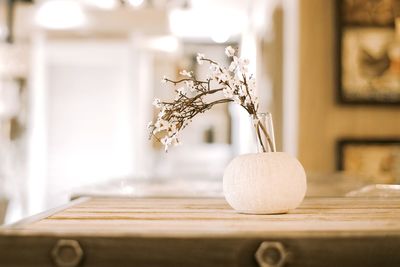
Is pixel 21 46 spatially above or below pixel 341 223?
above

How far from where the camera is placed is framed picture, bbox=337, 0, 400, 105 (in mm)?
4402

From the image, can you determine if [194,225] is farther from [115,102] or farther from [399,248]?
[115,102]

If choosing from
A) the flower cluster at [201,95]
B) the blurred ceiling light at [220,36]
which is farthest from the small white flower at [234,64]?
the blurred ceiling light at [220,36]

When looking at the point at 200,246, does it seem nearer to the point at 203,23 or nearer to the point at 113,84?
the point at 203,23

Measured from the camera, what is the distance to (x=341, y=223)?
132 centimetres

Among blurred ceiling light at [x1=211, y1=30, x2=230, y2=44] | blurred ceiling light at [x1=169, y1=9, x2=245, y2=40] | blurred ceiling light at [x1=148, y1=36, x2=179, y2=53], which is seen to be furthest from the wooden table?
blurred ceiling light at [x1=148, y1=36, x2=179, y2=53]

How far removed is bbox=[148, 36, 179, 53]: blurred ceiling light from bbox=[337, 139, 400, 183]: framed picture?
3.60m

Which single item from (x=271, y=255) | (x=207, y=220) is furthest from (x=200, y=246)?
(x=207, y=220)

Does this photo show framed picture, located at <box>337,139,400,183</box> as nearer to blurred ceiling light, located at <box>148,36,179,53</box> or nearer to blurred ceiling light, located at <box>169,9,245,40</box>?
blurred ceiling light, located at <box>169,9,245,40</box>

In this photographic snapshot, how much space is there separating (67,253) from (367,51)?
3.63 m

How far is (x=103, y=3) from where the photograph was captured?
7184mm

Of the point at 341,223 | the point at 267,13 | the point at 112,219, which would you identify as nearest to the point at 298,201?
the point at 341,223

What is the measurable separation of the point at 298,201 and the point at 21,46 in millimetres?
6494

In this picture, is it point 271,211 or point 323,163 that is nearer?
point 271,211
